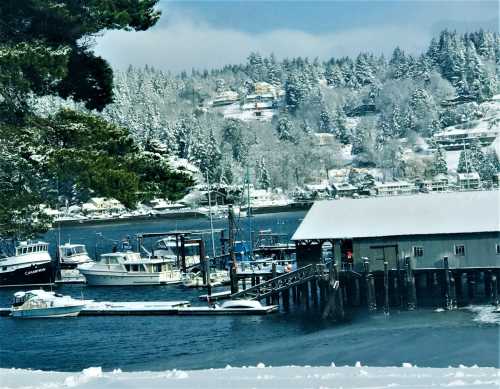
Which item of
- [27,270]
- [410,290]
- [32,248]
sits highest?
[32,248]

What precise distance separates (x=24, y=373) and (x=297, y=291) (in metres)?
31.3

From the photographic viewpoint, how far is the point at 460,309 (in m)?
42.7

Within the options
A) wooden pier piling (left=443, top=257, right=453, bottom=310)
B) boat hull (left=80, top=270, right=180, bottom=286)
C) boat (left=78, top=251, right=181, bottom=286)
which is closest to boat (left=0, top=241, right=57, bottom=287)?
boat (left=78, top=251, right=181, bottom=286)

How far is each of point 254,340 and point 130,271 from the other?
2670 cm

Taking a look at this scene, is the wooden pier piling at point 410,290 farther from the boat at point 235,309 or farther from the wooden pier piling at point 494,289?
the boat at point 235,309

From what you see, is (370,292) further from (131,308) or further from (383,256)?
(131,308)

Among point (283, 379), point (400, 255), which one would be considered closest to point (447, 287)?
point (400, 255)

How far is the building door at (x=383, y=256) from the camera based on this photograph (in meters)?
45.2

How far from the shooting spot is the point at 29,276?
220 ft

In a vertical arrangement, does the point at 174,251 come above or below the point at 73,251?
below

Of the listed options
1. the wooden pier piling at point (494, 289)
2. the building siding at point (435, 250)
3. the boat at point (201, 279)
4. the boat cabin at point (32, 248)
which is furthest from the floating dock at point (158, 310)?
the boat cabin at point (32, 248)

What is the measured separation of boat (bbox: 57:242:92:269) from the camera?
7496 centimetres

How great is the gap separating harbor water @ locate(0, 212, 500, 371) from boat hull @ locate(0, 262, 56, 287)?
16568 millimetres

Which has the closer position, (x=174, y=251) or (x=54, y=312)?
(x=54, y=312)
